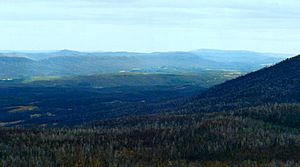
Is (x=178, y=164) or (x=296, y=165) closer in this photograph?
(x=296, y=165)

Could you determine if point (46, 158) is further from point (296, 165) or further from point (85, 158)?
point (296, 165)

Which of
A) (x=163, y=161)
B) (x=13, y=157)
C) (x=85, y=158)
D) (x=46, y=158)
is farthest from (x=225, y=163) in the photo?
(x=13, y=157)

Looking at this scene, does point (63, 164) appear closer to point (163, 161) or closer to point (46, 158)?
point (46, 158)

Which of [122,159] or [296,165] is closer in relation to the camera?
[296,165]

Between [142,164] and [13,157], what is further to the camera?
[13,157]

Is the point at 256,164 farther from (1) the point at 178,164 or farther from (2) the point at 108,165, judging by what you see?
(2) the point at 108,165

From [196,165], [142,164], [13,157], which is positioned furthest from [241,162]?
[13,157]

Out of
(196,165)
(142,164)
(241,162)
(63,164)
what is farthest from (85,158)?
(241,162)
